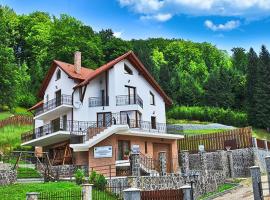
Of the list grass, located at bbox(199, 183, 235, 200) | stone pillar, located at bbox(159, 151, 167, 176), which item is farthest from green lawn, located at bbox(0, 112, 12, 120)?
grass, located at bbox(199, 183, 235, 200)

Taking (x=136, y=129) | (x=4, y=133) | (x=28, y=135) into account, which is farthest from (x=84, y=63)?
(x=136, y=129)

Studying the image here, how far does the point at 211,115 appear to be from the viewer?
59.9 m

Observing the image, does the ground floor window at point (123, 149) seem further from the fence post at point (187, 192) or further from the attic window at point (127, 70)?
the fence post at point (187, 192)

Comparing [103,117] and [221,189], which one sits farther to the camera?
[103,117]

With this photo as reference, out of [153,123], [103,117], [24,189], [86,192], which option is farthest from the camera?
[153,123]

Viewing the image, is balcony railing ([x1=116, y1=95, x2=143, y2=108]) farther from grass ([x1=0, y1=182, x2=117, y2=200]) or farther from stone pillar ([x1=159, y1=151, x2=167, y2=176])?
grass ([x1=0, y1=182, x2=117, y2=200])

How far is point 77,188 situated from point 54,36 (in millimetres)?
48090

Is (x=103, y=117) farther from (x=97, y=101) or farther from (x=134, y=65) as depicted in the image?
(x=134, y=65)

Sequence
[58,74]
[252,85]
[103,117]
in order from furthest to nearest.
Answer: [252,85] → [58,74] → [103,117]

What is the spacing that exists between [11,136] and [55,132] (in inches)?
479

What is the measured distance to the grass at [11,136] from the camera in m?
39.9

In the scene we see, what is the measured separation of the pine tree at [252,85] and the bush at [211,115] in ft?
5.64

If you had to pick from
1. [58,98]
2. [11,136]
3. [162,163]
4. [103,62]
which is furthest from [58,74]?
[103,62]

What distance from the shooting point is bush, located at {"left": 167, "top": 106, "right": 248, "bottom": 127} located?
58000 millimetres
